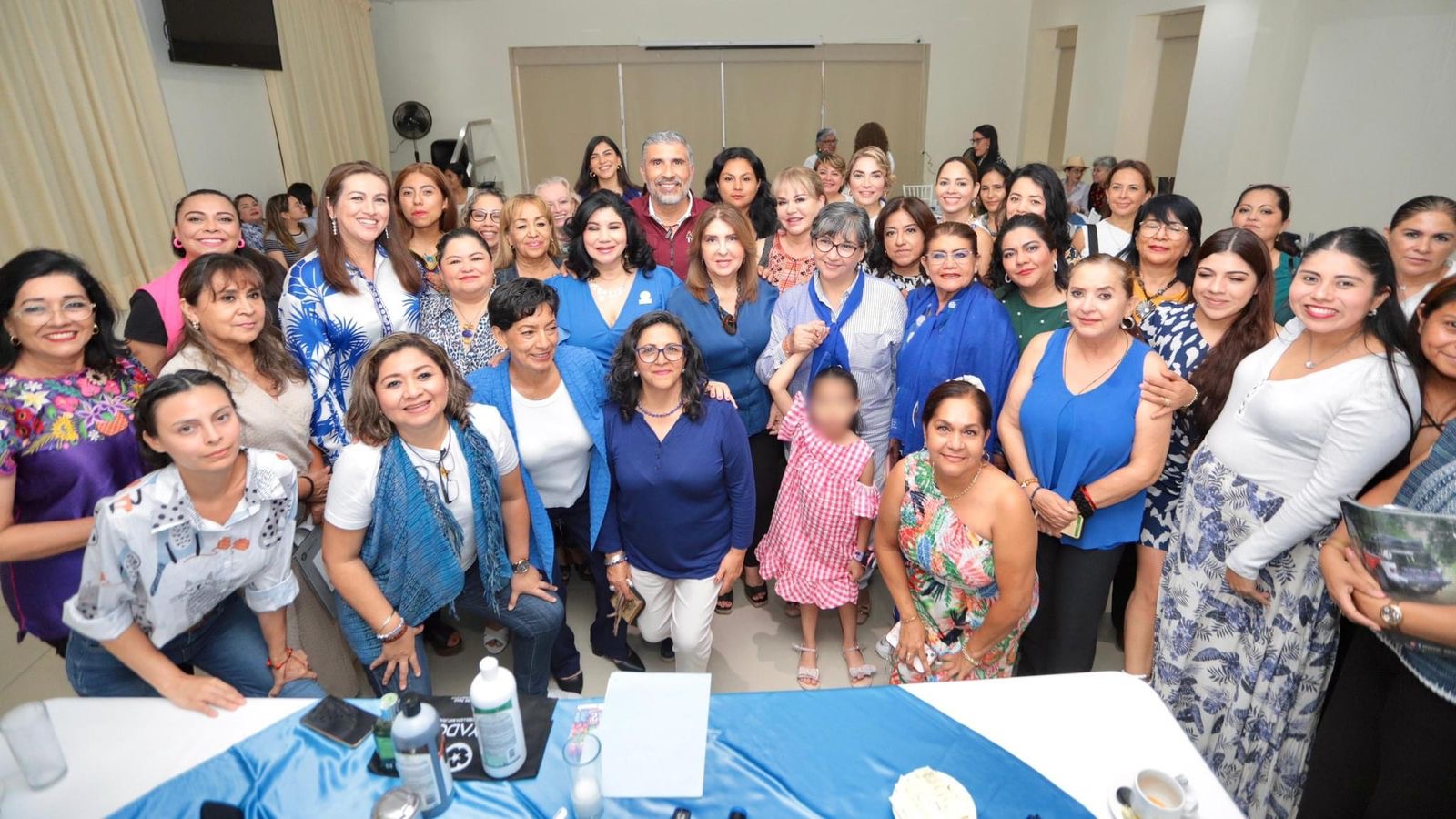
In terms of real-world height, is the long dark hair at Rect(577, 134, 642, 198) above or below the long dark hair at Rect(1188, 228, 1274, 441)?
above

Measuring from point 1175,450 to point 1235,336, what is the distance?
0.38 meters

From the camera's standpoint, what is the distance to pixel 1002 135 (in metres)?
9.28

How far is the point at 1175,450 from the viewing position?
7.48ft

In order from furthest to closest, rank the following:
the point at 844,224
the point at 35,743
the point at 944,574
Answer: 1. the point at 844,224
2. the point at 944,574
3. the point at 35,743

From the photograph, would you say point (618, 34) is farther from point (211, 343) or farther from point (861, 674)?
point (861, 674)

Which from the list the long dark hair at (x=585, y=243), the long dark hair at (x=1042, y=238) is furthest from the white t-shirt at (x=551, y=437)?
the long dark hair at (x=1042, y=238)

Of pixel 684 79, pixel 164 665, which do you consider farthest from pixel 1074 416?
pixel 684 79

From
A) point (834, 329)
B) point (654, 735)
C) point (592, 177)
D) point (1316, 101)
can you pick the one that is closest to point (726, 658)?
point (834, 329)

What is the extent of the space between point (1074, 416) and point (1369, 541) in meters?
0.76

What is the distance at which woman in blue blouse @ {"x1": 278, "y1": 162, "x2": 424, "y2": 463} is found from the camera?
2.37 m

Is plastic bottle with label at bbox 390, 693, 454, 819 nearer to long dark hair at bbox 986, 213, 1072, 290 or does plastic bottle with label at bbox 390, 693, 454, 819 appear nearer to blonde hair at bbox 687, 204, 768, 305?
Answer: blonde hair at bbox 687, 204, 768, 305

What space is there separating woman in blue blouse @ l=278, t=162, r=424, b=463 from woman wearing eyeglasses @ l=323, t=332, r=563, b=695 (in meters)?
0.55

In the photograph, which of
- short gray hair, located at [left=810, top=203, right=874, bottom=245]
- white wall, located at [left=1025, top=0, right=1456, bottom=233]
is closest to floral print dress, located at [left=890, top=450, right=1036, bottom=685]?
short gray hair, located at [left=810, top=203, right=874, bottom=245]

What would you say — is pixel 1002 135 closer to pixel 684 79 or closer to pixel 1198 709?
pixel 684 79
